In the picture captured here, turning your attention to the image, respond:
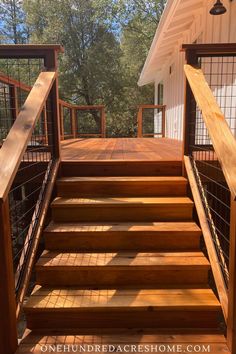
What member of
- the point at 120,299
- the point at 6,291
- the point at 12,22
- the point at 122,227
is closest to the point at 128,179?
the point at 122,227

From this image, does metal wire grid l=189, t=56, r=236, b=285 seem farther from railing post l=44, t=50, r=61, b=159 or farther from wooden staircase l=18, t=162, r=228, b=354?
railing post l=44, t=50, r=61, b=159

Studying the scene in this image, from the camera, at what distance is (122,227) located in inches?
103

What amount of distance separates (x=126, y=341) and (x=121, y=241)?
78 centimetres

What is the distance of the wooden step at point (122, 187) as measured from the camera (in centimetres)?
298

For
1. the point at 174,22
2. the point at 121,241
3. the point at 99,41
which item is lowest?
the point at 121,241

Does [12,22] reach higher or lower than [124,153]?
higher

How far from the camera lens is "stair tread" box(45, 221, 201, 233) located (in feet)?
8.37

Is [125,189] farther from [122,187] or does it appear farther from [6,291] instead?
[6,291]

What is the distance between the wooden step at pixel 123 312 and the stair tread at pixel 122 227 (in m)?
0.57

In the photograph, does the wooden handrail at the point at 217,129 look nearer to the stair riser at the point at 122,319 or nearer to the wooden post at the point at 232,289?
the wooden post at the point at 232,289

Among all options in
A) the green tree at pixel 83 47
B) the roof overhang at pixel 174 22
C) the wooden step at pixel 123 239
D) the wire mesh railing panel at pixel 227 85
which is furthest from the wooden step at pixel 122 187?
the green tree at pixel 83 47

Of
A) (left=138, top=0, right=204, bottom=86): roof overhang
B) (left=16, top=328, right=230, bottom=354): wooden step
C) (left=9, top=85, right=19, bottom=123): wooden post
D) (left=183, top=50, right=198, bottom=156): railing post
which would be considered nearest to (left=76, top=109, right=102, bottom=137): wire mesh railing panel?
(left=138, top=0, right=204, bottom=86): roof overhang

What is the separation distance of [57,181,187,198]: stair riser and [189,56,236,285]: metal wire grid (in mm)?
264

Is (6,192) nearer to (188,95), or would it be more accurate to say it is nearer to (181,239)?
(181,239)
